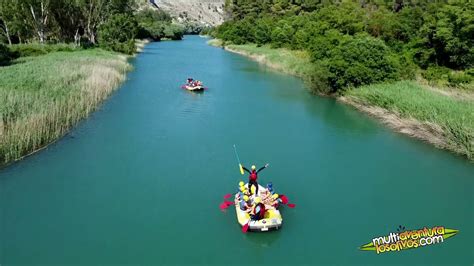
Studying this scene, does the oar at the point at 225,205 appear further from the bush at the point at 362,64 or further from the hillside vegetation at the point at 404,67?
the bush at the point at 362,64

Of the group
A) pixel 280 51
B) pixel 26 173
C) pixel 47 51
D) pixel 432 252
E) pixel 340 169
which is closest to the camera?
pixel 432 252

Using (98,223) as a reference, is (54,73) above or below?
above

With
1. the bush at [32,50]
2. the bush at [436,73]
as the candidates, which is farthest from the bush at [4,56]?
the bush at [436,73]

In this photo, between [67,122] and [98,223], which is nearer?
[98,223]

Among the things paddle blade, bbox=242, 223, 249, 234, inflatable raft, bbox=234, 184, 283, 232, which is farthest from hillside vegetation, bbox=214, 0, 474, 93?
paddle blade, bbox=242, 223, 249, 234

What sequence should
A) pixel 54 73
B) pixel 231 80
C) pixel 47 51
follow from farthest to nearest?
pixel 47 51, pixel 231 80, pixel 54 73

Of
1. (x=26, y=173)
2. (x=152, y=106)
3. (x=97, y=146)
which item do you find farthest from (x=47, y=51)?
(x=26, y=173)

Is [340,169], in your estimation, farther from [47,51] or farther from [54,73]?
[47,51]

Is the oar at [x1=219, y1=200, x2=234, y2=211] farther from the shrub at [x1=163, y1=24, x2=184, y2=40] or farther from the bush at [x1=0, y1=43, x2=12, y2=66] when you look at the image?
the shrub at [x1=163, y1=24, x2=184, y2=40]
